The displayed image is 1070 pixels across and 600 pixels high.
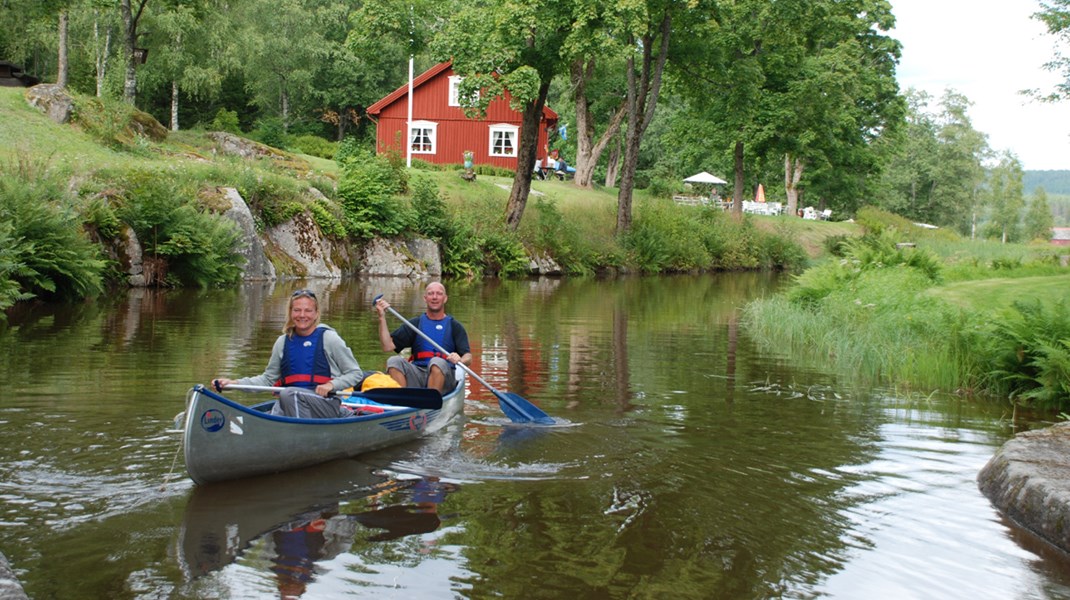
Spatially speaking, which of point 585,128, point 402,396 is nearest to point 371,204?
point 585,128

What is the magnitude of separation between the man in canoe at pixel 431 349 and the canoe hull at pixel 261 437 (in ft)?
4.20

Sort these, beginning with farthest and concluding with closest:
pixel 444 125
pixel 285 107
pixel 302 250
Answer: pixel 285 107 < pixel 444 125 < pixel 302 250

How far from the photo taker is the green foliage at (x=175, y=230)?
2339 centimetres

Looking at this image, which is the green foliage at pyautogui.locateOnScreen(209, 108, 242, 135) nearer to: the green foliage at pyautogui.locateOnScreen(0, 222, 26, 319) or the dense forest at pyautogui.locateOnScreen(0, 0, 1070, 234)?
the dense forest at pyautogui.locateOnScreen(0, 0, 1070, 234)

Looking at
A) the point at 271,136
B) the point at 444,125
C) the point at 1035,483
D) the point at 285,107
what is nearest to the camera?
the point at 1035,483

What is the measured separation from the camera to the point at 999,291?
17.7 meters

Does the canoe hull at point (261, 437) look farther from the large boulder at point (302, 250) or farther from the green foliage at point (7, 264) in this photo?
the large boulder at point (302, 250)

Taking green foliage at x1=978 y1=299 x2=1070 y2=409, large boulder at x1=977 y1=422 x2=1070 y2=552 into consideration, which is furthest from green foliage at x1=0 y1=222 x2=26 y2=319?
large boulder at x1=977 y1=422 x2=1070 y2=552

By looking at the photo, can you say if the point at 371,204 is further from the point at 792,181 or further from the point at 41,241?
the point at 792,181

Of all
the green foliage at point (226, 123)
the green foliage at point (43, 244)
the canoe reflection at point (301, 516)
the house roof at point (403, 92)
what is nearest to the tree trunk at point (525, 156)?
the green foliage at point (43, 244)

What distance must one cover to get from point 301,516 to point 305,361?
204 centimetres

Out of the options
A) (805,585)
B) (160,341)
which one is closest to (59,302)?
(160,341)

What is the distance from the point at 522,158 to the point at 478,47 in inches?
175

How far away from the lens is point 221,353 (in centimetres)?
1386
